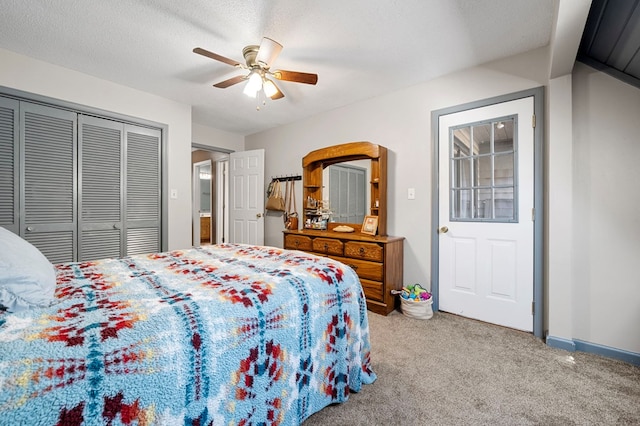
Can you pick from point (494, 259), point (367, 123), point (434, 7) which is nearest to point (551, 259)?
point (494, 259)

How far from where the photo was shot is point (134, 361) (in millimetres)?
813

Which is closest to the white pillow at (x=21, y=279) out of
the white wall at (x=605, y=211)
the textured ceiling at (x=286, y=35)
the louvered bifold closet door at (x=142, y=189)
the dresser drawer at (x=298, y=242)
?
the textured ceiling at (x=286, y=35)

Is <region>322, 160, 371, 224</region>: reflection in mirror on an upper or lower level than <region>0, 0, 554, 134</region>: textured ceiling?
lower

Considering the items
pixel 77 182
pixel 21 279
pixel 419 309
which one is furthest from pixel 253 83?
pixel 419 309

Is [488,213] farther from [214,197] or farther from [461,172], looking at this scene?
[214,197]

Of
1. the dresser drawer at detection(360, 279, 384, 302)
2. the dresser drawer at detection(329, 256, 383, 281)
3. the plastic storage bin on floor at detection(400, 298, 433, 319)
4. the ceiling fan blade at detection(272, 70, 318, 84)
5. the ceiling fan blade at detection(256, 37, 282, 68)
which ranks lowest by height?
the plastic storage bin on floor at detection(400, 298, 433, 319)

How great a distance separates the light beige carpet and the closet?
2.91m

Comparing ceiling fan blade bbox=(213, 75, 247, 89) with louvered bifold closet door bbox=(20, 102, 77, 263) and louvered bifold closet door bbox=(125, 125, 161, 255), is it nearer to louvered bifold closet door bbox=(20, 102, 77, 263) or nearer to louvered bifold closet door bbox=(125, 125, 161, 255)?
louvered bifold closet door bbox=(125, 125, 161, 255)

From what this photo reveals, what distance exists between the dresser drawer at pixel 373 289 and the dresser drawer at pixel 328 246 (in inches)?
17.7

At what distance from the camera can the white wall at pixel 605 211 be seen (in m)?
2.01

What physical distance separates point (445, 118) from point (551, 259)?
1.57 metres

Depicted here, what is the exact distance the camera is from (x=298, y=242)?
3.65 m

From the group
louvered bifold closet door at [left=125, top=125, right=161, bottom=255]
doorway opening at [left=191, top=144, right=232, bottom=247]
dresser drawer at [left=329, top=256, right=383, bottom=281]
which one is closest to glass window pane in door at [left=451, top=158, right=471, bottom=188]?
dresser drawer at [left=329, top=256, right=383, bottom=281]

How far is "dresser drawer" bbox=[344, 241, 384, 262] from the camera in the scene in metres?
2.86
